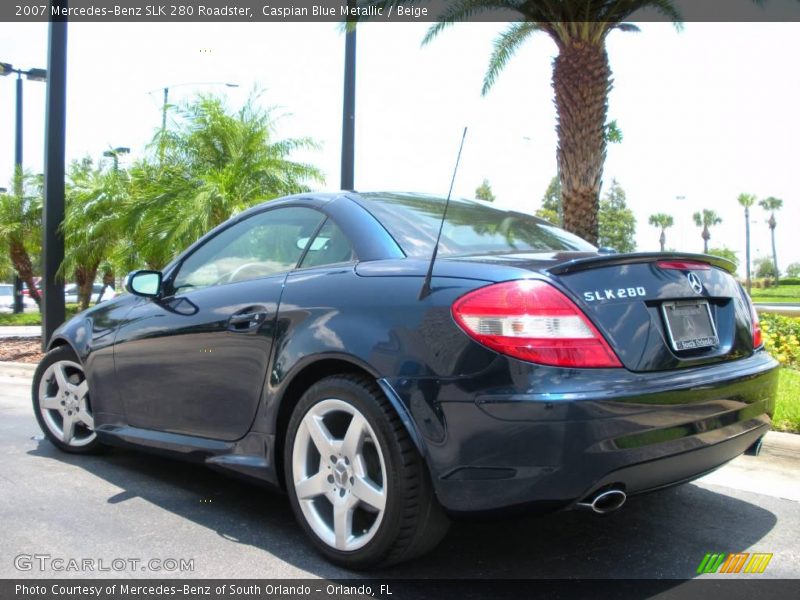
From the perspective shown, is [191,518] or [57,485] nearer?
[191,518]

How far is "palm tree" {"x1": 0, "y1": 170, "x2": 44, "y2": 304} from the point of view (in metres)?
18.5

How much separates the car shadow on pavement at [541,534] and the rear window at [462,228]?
43.9 inches

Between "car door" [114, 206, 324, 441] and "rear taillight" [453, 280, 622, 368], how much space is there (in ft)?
3.41

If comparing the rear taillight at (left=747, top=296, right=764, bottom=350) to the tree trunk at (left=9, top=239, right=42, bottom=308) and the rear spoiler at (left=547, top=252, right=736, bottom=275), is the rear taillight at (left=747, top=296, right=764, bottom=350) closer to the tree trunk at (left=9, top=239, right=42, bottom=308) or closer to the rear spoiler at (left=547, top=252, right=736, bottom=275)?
the rear spoiler at (left=547, top=252, right=736, bottom=275)

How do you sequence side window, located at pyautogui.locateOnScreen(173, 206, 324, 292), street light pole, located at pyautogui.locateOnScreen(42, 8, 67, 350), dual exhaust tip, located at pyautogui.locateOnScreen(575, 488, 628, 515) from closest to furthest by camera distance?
dual exhaust tip, located at pyautogui.locateOnScreen(575, 488, 628, 515)
side window, located at pyautogui.locateOnScreen(173, 206, 324, 292)
street light pole, located at pyautogui.locateOnScreen(42, 8, 67, 350)

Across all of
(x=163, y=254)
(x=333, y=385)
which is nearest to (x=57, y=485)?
(x=333, y=385)

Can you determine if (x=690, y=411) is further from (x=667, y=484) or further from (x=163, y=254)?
(x=163, y=254)

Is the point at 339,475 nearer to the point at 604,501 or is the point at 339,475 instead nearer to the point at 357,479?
the point at 357,479

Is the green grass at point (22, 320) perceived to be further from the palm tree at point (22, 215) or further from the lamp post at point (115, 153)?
the lamp post at point (115, 153)

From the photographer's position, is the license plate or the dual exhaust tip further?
Result: the license plate

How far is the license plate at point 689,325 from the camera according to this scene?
2.78m

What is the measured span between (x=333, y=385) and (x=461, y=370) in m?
0.59

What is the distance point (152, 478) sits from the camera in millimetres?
4336

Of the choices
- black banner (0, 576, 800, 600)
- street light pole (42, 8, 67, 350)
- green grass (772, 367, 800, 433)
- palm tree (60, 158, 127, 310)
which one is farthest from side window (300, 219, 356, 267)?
palm tree (60, 158, 127, 310)
